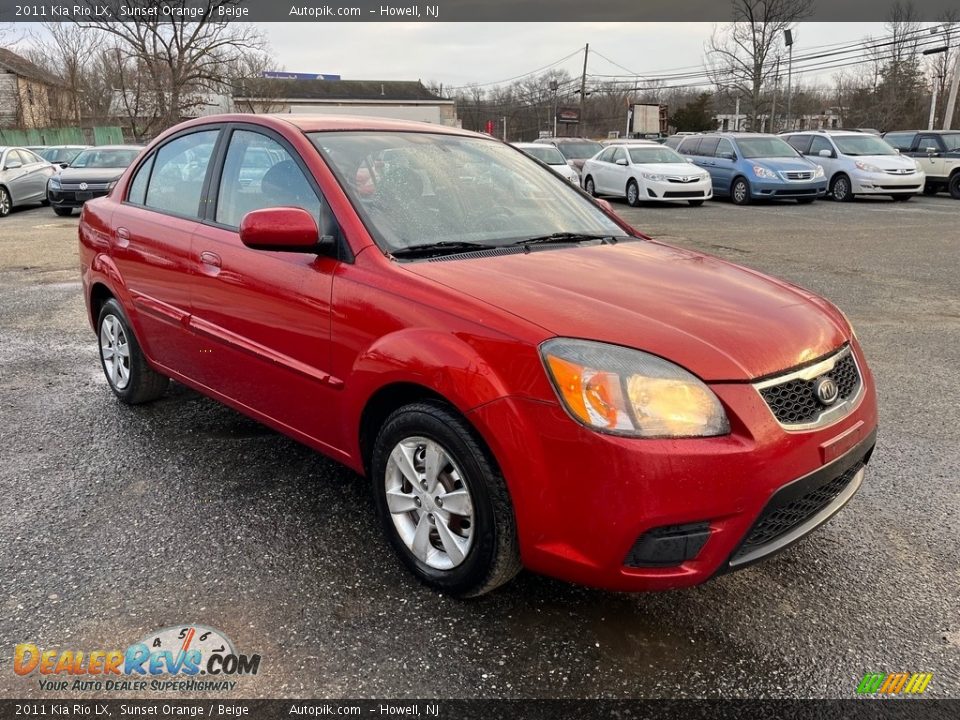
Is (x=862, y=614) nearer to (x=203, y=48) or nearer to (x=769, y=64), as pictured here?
(x=203, y=48)

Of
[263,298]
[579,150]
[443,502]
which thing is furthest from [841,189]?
[443,502]

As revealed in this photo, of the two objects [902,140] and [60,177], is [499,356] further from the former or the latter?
[902,140]

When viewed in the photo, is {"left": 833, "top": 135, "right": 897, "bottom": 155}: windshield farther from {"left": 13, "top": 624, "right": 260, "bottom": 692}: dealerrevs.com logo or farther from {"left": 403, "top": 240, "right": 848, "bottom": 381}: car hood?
{"left": 13, "top": 624, "right": 260, "bottom": 692}: dealerrevs.com logo

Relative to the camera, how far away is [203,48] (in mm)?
31672

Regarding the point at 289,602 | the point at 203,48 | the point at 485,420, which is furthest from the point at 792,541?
the point at 203,48

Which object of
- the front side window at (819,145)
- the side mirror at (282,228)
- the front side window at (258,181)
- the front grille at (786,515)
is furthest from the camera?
the front side window at (819,145)

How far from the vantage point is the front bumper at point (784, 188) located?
1750 cm

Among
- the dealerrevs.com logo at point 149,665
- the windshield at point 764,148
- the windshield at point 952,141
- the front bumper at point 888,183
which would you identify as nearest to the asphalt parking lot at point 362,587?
the dealerrevs.com logo at point 149,665

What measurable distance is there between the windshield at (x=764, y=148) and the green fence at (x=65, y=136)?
35.6 meters

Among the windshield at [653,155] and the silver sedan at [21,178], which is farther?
the windshield at [653,155]

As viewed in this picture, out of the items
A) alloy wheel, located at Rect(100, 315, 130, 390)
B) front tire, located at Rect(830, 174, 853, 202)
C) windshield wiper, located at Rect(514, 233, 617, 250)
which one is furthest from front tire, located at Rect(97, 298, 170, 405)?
front tire, located at Rect(830, 174, 853, 202)

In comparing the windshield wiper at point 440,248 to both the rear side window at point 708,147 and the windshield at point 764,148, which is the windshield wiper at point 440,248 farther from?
the rear side window at point 708,147

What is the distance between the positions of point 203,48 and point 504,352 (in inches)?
1358

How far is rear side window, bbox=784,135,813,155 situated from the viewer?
19.7m
